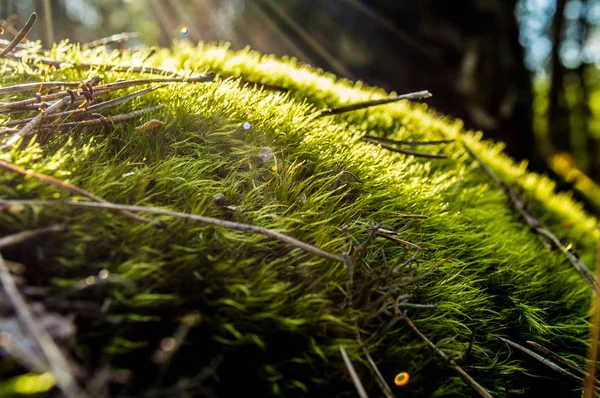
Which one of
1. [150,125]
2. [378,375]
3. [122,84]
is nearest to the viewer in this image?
[378,375]

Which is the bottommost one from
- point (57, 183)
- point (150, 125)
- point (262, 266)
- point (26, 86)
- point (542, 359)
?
point (542, 359)

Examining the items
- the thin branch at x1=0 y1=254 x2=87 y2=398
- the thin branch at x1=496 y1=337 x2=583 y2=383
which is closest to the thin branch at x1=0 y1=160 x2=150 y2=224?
the thin branch at x1=0 y1=254 x2=87 y2=398

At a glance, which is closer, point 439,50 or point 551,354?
point 551,354

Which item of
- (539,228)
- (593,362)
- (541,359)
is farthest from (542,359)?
(539,228)

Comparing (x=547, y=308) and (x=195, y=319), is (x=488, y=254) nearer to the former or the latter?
(x=547, y=308)

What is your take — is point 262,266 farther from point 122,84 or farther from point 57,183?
point 122,84

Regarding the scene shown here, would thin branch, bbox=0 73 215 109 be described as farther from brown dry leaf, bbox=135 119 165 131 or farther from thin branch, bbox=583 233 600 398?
thin branch, bbox=583 233 600 398

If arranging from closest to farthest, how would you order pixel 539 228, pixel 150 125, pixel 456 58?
pixel 150 125 < pixel 539 228 < pixel 456 58
